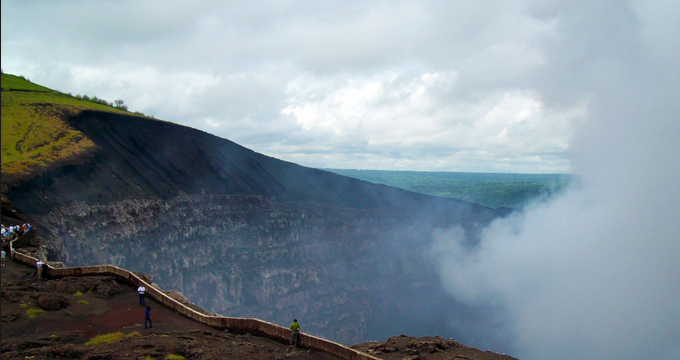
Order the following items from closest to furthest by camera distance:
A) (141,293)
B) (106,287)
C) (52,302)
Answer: (52,302) → (141,293) → (106,287)

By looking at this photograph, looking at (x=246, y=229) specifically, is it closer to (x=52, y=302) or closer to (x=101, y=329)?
(x=52, y=302)

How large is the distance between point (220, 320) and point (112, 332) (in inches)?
208

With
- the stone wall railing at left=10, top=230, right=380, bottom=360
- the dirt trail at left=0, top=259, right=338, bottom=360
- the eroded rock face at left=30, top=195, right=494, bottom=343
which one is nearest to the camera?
the dirt trail at left=0, top=259, right=338, bottom=360

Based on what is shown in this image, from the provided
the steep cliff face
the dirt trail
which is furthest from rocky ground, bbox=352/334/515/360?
the steep cliff face

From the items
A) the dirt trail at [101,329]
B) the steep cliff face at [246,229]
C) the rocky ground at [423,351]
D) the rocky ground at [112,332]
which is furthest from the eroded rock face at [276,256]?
the rocky ground at [423,351]

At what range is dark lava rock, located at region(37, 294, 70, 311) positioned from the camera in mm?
26141

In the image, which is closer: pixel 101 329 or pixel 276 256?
pixel 101 329

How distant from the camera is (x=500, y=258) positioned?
125 meters

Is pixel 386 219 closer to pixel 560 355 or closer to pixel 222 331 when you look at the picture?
pixel 560 355

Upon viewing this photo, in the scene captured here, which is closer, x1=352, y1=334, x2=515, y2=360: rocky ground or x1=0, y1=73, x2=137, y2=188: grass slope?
x1=352, y1=334, x2=515, y2=360: rocky ground

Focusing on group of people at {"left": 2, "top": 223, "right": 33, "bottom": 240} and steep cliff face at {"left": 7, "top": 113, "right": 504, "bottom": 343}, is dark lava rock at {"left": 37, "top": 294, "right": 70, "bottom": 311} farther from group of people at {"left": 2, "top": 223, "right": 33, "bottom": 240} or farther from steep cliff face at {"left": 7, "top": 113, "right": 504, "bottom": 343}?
steep cliff face at {"left": 7, "top": 113, "right": 504, "bottom": 343}

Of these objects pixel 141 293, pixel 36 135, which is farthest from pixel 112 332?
pixel 36 135

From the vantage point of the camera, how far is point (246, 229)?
91.8 m

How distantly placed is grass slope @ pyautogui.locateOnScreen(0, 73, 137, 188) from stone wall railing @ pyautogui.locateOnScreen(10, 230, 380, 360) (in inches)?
1159
